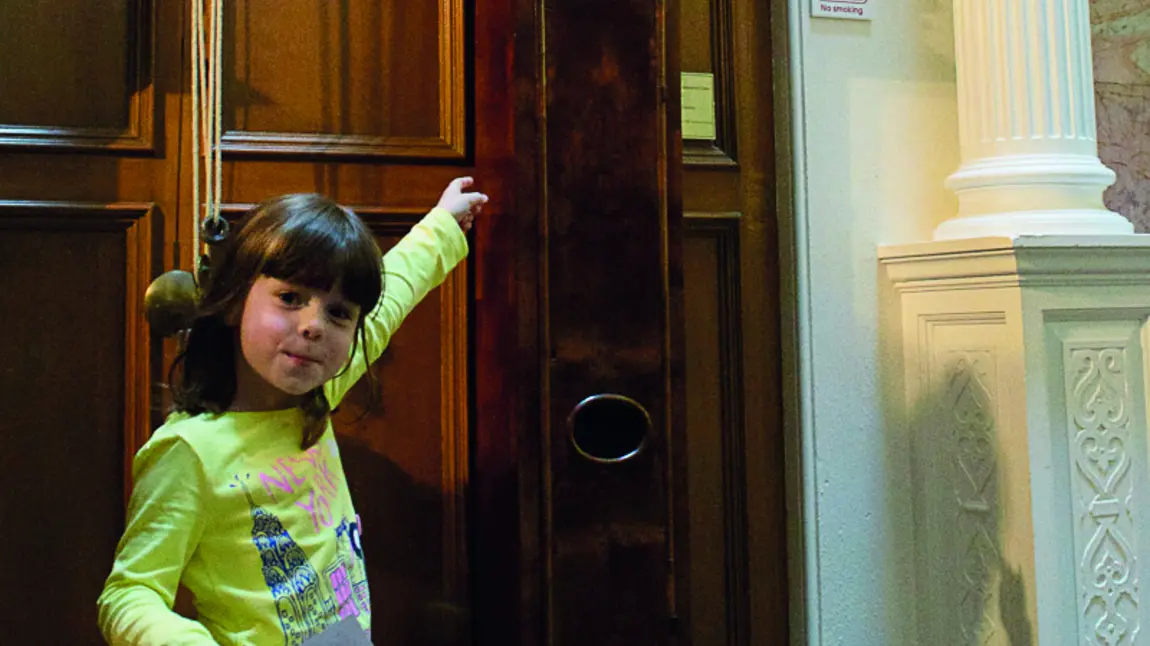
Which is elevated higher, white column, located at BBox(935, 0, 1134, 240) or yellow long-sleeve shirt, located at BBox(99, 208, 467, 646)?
white column, located at BBox(935, 0, 1134, 240)

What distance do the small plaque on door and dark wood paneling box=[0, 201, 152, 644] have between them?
0.77 meters

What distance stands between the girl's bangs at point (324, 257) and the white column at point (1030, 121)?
91 centimetres

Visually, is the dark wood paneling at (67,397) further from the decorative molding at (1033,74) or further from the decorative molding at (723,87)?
the decorative molding at (1033,74)

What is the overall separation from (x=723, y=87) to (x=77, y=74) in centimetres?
90

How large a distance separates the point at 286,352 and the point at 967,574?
103cm

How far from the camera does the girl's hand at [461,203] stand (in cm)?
118

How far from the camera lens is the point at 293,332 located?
909mm

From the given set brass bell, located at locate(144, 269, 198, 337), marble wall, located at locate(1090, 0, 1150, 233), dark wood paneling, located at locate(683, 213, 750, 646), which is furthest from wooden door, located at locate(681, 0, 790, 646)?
brass bell, located at locate(144, 269, 198, 337)

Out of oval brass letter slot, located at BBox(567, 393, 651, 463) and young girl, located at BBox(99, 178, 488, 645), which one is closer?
young girl, located at BBox(99, 178, 488, 645)

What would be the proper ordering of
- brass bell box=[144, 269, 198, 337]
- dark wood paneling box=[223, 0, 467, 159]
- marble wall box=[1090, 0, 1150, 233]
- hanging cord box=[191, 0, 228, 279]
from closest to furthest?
A: brass bell box=[144, 269, 198, 337] < hanging cord box=[191, 0, 228, 279] < dark wood paneling box=[223, 0, 467, 159] < marble wall box=[1090, 0, 1150, 233]

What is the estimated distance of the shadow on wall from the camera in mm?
1372

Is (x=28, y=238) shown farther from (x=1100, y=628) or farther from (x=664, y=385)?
(x=1100, y=628)

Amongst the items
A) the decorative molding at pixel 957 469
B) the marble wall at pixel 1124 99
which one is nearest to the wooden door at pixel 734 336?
the decorative molding at pixel 957 469

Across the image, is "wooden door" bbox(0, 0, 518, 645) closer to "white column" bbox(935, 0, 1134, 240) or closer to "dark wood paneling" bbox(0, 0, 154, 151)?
"dark wood paneling" bbox(0, 0, 154, 151)
